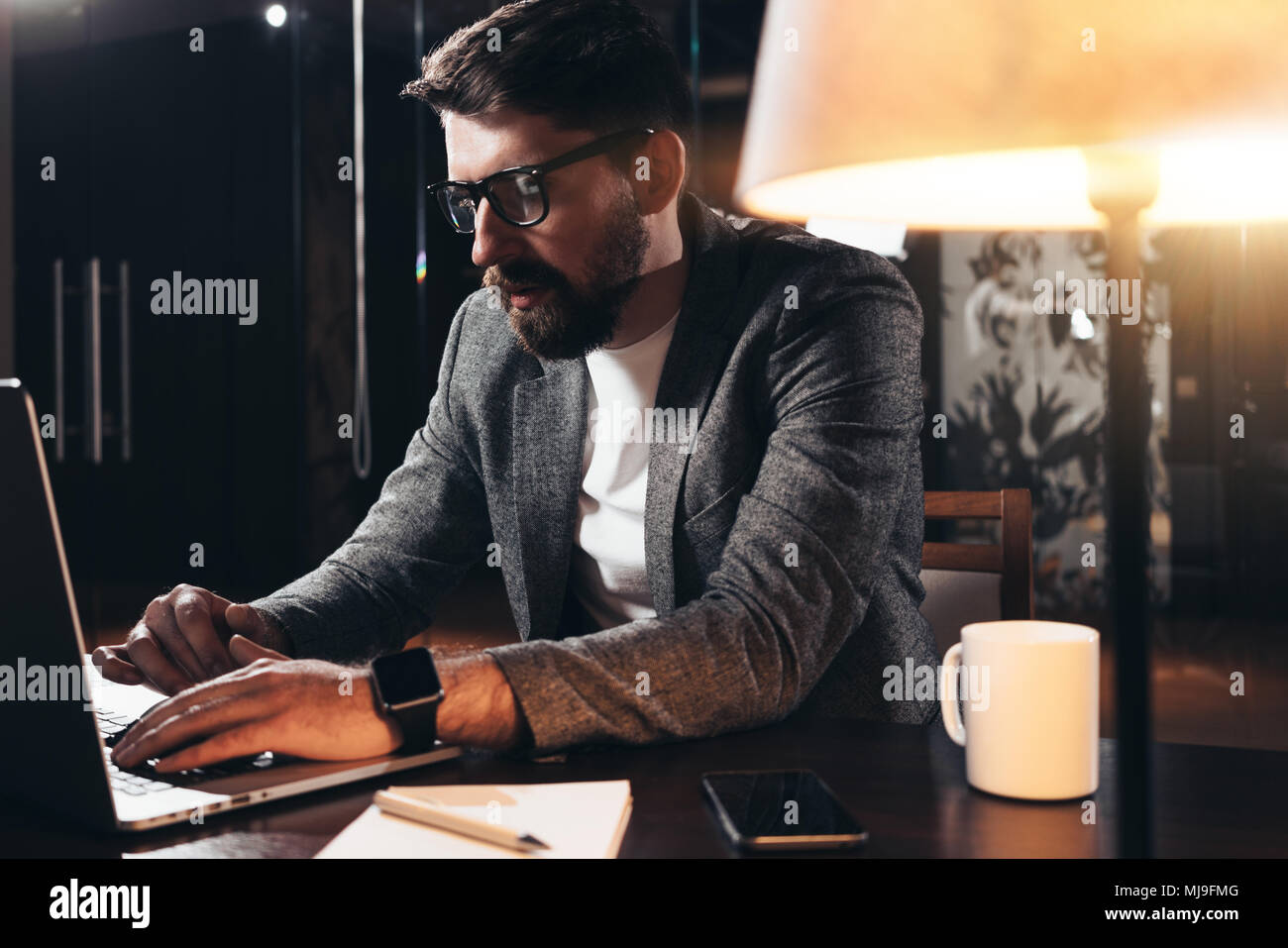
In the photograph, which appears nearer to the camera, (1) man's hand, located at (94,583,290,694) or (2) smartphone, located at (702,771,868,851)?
(2) smartphone, located at (702,771,868,851)

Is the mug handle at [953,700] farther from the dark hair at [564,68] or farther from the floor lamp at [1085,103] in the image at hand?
the dark hair at [564,68]

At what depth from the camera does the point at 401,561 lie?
1555mm

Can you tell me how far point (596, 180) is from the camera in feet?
4.77

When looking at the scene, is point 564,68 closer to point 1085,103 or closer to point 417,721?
point 417,721

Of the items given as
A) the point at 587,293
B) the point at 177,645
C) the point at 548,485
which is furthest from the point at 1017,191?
the point at 177,645

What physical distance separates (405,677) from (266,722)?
11 cm

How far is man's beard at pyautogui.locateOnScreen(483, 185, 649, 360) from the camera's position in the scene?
1.47 meters

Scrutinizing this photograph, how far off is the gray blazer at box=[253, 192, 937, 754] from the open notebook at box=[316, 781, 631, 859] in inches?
4.6

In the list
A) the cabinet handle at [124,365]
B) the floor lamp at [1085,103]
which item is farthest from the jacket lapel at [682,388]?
the cabinet handle at [124,365]

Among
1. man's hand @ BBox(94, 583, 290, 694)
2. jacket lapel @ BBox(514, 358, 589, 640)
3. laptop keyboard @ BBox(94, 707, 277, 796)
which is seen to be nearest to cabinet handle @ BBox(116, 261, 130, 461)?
jacket lapel @ BBox(514, 358, 589, 640)

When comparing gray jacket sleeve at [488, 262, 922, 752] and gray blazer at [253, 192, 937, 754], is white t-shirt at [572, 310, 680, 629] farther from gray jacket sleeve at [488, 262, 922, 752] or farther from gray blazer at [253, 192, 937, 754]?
gray jacket sleeve at [488, 262, 922, 752]
